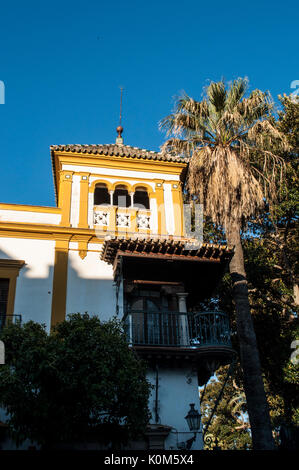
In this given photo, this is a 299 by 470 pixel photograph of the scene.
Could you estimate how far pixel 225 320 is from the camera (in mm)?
12438

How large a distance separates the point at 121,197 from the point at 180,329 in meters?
5.30

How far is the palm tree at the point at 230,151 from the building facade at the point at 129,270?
833mm

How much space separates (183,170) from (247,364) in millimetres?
7037

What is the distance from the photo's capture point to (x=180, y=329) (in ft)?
40.1

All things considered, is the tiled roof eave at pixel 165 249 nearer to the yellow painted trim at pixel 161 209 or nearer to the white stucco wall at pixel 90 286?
the white stucco wall at pixel 90 286

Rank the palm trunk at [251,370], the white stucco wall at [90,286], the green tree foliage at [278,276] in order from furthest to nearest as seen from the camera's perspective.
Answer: the green tree foliage at [278,276], the white stucco wall at [90,286], the palm trunk at [251,370]

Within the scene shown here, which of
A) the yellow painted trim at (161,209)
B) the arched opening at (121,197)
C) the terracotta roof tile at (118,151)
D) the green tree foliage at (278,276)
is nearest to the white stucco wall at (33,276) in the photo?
the arched opening at (121,197)

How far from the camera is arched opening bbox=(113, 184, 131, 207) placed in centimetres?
1539

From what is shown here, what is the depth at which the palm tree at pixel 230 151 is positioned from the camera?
557 inches

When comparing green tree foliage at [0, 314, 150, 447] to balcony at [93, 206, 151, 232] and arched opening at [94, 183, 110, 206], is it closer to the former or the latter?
balcony at [93, 206, 151, 232]

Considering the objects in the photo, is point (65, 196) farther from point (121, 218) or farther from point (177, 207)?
point (177, 207)

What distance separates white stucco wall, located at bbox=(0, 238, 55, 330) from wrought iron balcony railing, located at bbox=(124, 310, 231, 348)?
2.29 m
